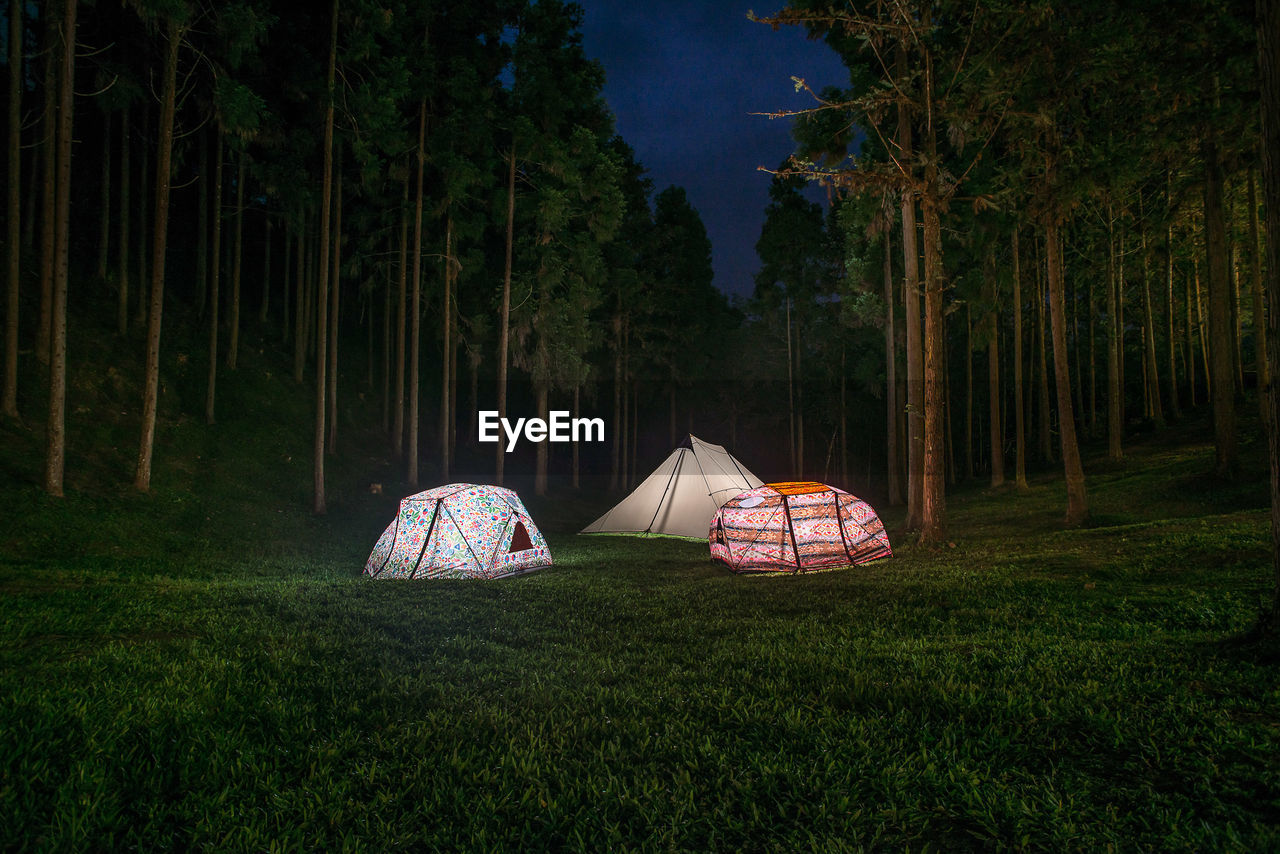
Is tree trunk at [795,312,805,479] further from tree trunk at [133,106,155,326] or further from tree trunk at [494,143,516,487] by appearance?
tree trunk at [133,106,155,326]

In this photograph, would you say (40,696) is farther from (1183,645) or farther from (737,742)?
(1183,645)

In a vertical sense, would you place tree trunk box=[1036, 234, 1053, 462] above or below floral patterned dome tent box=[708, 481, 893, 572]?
above

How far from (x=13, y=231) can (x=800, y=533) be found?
1530cm

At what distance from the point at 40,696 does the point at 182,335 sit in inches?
733

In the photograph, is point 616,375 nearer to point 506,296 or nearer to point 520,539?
point 506,296

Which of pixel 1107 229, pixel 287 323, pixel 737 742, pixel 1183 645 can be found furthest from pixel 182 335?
pixel 1107 229

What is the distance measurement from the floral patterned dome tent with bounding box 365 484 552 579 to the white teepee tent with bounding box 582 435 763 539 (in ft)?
20.9

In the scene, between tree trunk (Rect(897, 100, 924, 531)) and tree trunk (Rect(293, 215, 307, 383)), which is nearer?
tree trunk (Rect(897, 100, 924, 531))

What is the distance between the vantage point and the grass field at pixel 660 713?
289 centimetres

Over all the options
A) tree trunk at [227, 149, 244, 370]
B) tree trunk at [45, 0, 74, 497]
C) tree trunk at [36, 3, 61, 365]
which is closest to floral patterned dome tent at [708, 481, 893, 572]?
tree trunk at [45, 0, 74, 497]

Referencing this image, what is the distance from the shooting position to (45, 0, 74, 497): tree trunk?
11102 millimetres

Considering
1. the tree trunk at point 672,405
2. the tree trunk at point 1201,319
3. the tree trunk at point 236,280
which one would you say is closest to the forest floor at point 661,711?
the tree trunk at point 236,280

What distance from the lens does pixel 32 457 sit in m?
12.2

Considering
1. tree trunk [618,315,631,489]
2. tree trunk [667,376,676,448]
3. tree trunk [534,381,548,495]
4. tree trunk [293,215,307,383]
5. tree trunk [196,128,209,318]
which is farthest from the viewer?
tree trunk [667,376,676,448]
